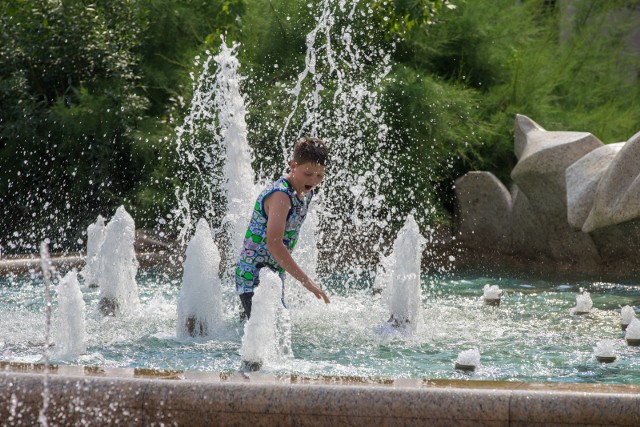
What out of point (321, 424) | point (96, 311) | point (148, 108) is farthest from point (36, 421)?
point (148, 108)

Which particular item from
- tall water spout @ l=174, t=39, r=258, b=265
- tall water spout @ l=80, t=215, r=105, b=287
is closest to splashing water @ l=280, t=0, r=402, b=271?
tall water spout @ l=174, t=39, r=258, b=265

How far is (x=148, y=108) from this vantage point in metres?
12.3

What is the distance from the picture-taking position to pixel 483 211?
10336mm

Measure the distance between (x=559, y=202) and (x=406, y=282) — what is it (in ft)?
13.0

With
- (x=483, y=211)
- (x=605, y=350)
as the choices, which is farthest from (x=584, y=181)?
(x=605, y=350)

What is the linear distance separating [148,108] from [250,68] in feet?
5.36

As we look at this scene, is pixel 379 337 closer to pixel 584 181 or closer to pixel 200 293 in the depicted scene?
A: pixel 200 293

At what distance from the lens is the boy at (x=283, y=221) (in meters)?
4.50

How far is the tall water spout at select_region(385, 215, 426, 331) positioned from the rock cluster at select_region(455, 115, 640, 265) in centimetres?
212

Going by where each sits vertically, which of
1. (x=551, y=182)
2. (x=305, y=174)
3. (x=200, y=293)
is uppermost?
(x=551, y=182)

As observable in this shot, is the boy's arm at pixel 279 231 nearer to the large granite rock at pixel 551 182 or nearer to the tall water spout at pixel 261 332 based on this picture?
the tall water spout at pixel 261 332

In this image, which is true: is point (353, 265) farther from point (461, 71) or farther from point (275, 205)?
point (275, 205)

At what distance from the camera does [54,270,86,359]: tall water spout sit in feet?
15.8

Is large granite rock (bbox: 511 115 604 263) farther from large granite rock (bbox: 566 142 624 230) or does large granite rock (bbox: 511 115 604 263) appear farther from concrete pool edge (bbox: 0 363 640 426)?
concrete pool edge (bbox: 0 363 640 426)
